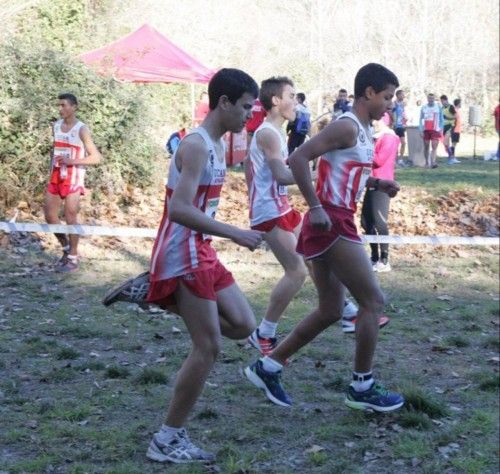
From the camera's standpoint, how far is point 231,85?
4660mm

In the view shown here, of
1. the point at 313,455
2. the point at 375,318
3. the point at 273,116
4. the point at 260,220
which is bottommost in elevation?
the point at 313,455

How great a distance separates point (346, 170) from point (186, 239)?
1.30 m

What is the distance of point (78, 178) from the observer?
1039 centimetres

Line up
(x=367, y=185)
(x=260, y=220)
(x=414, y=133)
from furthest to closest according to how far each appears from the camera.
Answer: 1. (x=414, y=133)
2. (x=260, y=220)
3. (x=367, y=185)

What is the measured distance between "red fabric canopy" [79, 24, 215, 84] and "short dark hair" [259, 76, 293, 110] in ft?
32.3

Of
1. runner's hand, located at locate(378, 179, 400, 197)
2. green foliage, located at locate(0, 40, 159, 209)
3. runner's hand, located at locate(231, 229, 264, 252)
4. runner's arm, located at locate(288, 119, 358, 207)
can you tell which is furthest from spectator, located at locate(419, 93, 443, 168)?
runner's hand, located at locate(231, 229, 264, 252)

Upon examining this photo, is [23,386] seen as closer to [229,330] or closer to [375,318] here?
[229,330]

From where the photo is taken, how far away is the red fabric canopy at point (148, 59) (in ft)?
57.1

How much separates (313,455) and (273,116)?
113 inches

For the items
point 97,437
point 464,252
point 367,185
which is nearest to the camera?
point 97,437

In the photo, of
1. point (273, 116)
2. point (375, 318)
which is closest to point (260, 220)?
point (273, 116)

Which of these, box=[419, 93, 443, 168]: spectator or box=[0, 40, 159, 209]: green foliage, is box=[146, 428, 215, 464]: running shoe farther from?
box=[419, 93, 443, 168]: spectator

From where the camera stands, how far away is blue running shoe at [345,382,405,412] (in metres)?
5.62

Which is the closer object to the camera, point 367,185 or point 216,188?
point 216,188
